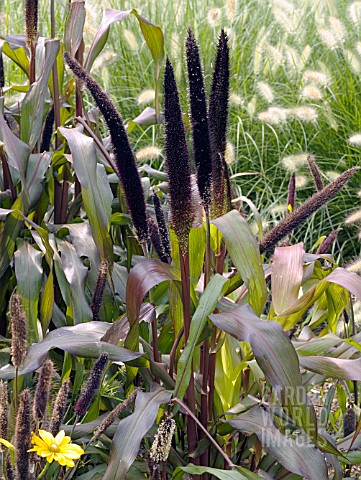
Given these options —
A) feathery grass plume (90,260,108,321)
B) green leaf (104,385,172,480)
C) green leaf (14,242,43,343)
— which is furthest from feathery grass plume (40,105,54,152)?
green leaf (104,385,172,480)

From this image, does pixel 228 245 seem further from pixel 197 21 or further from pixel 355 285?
pixel 197 21

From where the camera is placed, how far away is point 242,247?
1.63 m

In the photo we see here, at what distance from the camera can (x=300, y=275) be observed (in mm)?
1748

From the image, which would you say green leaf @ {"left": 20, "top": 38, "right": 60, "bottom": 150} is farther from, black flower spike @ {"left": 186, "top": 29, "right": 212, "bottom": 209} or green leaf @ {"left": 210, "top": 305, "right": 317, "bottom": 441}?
green leaf @ {"left": 210, "top": 305, "right": 317, "bottom": 441}

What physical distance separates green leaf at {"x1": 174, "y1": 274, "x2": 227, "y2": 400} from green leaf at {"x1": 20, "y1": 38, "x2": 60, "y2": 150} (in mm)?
984

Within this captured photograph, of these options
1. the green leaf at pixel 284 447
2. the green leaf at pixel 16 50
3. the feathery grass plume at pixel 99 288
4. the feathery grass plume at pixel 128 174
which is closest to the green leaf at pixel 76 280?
the feathery grass plume at pixel 99 288

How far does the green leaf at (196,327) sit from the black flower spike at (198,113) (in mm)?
232

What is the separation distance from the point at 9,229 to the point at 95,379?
87 cm

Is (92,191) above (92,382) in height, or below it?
above

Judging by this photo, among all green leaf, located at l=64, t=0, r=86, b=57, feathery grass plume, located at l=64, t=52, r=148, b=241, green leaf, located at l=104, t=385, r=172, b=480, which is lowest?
green leaf, located at l=104, t=385, r=172, b=480

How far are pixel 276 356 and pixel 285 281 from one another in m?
0.27

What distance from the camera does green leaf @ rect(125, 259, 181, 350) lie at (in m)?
1.62

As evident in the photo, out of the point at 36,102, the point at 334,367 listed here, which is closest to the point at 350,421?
the point at 334,367

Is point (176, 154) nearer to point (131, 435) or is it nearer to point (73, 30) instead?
point (131, 435)
